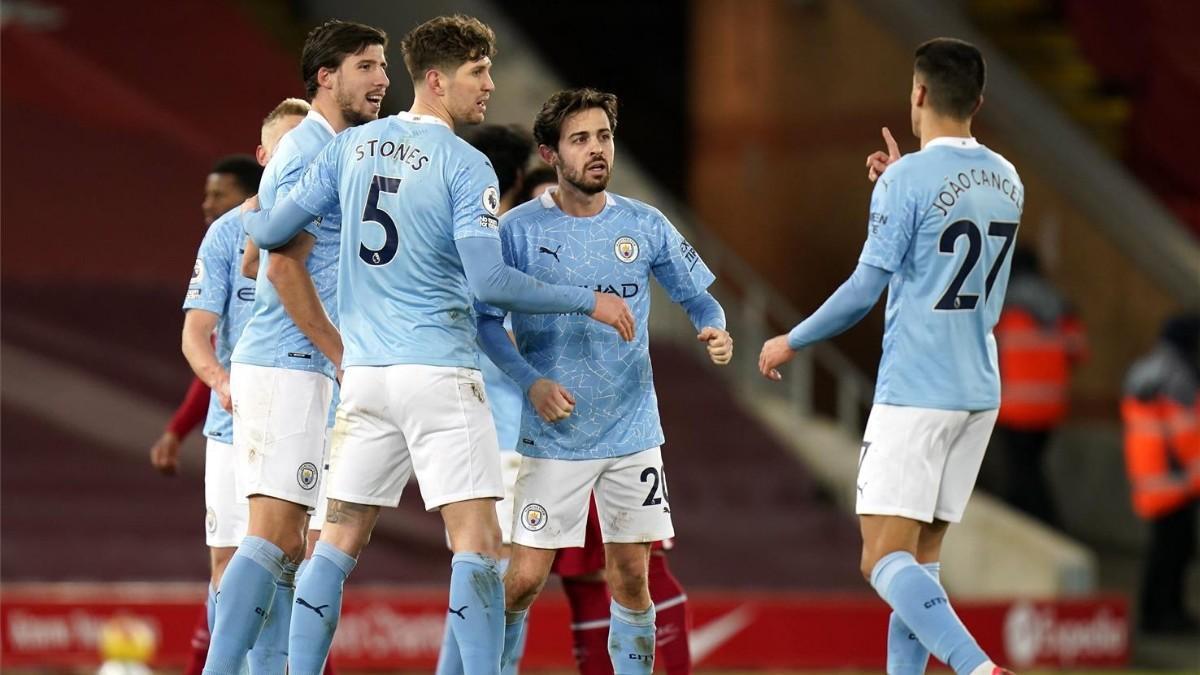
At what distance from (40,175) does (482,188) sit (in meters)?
9.88

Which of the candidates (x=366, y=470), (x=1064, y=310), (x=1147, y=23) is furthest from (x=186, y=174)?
(x=366, y=470)

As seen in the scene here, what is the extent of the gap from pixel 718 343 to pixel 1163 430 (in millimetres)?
6493

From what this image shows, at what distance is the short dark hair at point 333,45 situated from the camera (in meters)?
6.42

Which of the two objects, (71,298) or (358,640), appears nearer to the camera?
(358,640)

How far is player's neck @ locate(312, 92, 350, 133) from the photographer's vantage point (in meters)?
6.52

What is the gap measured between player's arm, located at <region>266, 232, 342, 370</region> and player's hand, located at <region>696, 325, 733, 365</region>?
1.20m

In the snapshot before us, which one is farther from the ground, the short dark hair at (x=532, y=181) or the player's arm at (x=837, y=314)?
the short dark hair at (x=532, y=181)

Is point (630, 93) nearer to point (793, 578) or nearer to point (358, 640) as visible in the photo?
point (793, 578)

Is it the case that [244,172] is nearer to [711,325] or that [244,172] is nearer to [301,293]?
[301,293]

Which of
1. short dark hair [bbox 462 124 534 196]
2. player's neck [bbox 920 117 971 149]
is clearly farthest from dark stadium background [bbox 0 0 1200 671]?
player's neck [bbox 920 117 971 149]

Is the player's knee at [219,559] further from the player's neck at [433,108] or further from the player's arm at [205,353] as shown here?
the player's neck at [433,108]

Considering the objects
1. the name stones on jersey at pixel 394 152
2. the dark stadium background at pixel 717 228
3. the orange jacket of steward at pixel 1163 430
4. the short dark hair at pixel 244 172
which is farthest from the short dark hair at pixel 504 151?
the orange jacket of steward at pixel 1163 430

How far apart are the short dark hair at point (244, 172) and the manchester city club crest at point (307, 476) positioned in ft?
5.61

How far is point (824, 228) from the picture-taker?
1545 cm
